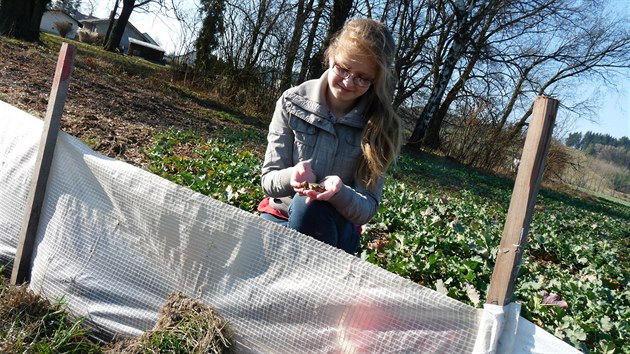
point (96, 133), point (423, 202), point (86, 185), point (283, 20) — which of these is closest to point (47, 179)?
point (86, 185)

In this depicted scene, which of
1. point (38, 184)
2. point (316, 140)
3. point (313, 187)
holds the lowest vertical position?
point (38, 184)

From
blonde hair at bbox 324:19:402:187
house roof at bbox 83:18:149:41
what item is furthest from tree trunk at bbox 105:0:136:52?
house roof at bbox 83:18:149:41

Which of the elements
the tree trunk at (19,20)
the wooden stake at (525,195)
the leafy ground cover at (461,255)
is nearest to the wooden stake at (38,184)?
the leafy ground cover at (461,255)

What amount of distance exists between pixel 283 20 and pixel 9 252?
52.6ft

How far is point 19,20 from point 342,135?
15.5m

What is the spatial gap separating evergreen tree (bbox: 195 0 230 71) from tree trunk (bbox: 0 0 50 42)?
4760 mm

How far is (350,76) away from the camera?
2539 millimetres

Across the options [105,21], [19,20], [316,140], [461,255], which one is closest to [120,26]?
[19,20]

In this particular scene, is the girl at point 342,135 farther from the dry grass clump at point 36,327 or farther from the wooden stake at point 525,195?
the dry grass clump at point 36,327

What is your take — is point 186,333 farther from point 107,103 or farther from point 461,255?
point 107,103

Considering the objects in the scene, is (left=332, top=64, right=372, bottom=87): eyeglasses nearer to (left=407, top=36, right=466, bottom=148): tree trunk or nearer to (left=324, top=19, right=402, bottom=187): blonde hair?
(left=324, top=19, right=402, bottom=187): blonde hair

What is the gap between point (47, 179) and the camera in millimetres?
2723

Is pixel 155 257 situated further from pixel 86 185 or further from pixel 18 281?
pixel 18 281

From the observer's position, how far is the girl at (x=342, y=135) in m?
2.46
